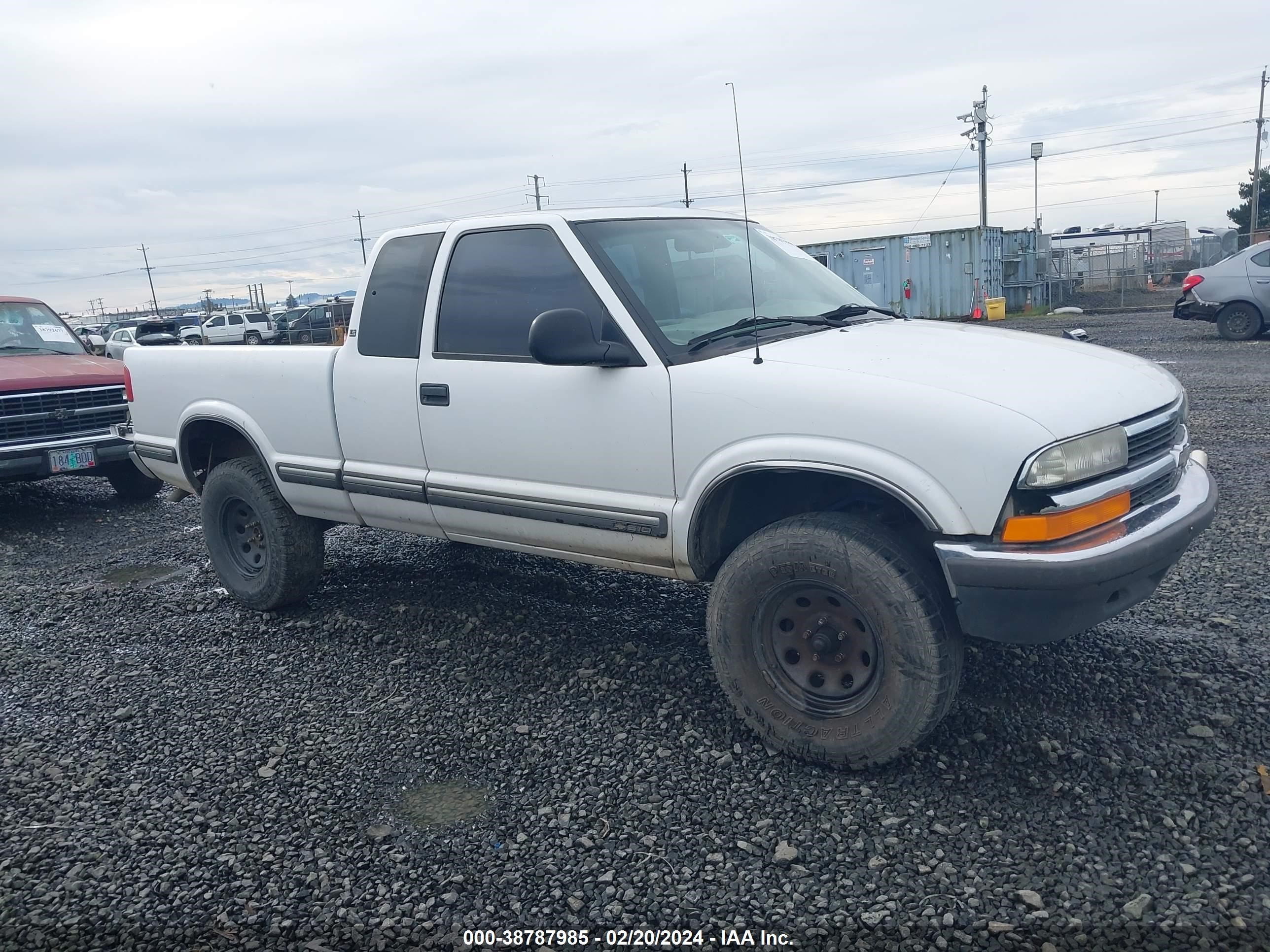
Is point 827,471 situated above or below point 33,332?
below

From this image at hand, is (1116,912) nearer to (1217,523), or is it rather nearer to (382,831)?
(382,831)

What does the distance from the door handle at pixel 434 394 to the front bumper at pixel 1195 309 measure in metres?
15.5

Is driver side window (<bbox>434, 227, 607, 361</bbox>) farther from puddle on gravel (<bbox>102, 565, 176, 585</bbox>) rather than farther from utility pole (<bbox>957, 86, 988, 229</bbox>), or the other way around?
utility pole (<bbox>957, 86, 988, 229</bbox>)

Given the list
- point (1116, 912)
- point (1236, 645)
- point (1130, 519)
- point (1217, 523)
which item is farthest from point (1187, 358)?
point (1116, 912)

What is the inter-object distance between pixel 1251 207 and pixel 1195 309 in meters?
36.7

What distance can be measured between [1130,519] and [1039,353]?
29.3 inches

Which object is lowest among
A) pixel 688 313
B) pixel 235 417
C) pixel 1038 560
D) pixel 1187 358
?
pixel 1187 358

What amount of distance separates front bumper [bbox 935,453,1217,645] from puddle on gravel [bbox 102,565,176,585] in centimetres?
521

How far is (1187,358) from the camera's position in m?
14.1

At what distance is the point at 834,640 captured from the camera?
10.9 ft

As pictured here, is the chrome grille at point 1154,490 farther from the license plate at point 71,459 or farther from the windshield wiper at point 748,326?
the license plate at point 71,459

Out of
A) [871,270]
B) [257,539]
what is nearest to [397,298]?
[257,539]

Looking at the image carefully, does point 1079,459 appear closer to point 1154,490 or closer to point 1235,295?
point 1154,490

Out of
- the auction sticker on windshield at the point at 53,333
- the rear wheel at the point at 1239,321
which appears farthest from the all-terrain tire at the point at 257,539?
the rear wheel at the point at 1239,321
